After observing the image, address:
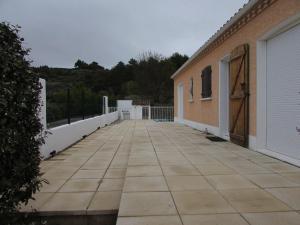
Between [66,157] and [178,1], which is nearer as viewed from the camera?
[66,157]

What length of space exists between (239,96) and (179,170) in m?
3.65

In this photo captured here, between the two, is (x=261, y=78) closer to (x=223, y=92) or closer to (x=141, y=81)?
(x=223, y=92)

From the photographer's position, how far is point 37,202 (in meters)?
3.93

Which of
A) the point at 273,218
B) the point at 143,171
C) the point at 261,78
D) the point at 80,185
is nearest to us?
the point at 273,218

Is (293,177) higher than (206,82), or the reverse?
(206,82)

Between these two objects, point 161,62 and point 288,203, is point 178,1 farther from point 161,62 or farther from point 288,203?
point 161,62

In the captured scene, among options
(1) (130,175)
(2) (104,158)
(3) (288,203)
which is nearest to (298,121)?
(3) (288,203)

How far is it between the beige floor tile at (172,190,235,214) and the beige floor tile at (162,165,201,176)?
1.00 m

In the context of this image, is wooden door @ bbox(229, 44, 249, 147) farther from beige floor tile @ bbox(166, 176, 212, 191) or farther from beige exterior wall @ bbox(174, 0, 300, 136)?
beige floor tile @ bbox(166, 176, 212, 191)

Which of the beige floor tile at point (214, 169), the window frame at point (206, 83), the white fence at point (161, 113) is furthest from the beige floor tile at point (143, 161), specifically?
the white fence at point (161, 113)

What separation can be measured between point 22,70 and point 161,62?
3456 cm

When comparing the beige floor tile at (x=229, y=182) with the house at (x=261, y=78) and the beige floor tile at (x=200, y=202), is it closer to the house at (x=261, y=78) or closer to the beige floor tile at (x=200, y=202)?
the beige floor tile at (x=200, y=202)

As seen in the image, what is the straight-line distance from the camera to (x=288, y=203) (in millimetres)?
3598

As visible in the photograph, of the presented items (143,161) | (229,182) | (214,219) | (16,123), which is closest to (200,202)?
(214,219)
